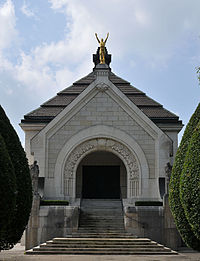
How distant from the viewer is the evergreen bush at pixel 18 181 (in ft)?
42.9

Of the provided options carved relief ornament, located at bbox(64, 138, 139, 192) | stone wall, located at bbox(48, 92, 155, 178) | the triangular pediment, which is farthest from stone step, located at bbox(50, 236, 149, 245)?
the triangular pediment

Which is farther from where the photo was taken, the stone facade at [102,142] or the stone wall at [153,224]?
the stone facade at [102,142]

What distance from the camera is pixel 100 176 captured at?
3083 cm

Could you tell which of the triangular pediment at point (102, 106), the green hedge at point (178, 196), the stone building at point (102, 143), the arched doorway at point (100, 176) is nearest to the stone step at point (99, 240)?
the stone building at point (102, 143)

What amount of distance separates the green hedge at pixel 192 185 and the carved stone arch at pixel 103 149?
45.1ft

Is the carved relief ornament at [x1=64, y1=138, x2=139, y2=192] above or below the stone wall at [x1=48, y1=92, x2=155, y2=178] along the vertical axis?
below

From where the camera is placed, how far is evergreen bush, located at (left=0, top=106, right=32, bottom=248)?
42.9ft

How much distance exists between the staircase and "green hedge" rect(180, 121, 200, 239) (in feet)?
24.4

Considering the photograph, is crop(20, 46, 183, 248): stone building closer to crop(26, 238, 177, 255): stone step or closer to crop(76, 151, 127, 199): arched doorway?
crop(76, 151, 127, 199): arched doorway

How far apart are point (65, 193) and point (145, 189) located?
465cm

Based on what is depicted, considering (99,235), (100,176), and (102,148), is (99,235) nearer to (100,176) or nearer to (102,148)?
(102,148)

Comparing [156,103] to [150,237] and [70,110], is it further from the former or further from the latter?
[150,237]

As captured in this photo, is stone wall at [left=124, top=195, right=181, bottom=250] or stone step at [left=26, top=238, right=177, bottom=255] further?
stone wall at [left=124, top=195, right=181, bottom=250]

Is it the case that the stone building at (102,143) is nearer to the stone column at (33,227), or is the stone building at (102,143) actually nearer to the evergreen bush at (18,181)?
the stone column at (33,227)
